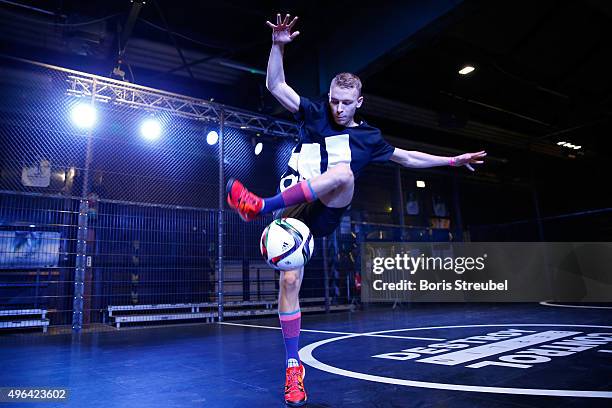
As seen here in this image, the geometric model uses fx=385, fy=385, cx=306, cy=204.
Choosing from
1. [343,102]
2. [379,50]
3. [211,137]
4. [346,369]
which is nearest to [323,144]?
[343,102]

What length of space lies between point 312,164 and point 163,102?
5660mm

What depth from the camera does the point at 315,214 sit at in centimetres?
215

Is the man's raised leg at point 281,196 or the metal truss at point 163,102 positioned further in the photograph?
the metal truss at point 163,102

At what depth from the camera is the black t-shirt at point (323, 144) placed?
2186 mm

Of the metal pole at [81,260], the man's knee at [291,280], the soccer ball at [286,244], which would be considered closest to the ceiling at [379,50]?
the metal pole at [81,260]

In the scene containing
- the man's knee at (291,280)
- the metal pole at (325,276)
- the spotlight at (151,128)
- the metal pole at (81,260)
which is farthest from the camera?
the metal pole at (325,276)

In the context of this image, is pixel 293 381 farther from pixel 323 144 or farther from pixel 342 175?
pixel 323 144

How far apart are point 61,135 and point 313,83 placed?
4.33 meters

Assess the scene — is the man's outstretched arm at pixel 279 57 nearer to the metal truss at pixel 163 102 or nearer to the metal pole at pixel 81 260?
the metal pole at pixel 81 260

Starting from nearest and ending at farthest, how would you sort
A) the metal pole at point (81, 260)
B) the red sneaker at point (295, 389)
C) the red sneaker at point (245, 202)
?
the red sneaker at point (295, 389) → the red sneaker at point (245, 202) → the metal pole at point (81, 260)

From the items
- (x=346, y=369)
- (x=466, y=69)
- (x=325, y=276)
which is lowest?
(x=346, y=369)

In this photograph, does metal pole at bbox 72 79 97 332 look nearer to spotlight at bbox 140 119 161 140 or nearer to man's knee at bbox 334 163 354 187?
spotlight at bbox 140 119 161 140

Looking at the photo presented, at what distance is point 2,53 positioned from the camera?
6180 mm

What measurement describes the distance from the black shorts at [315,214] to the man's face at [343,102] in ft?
1.64
